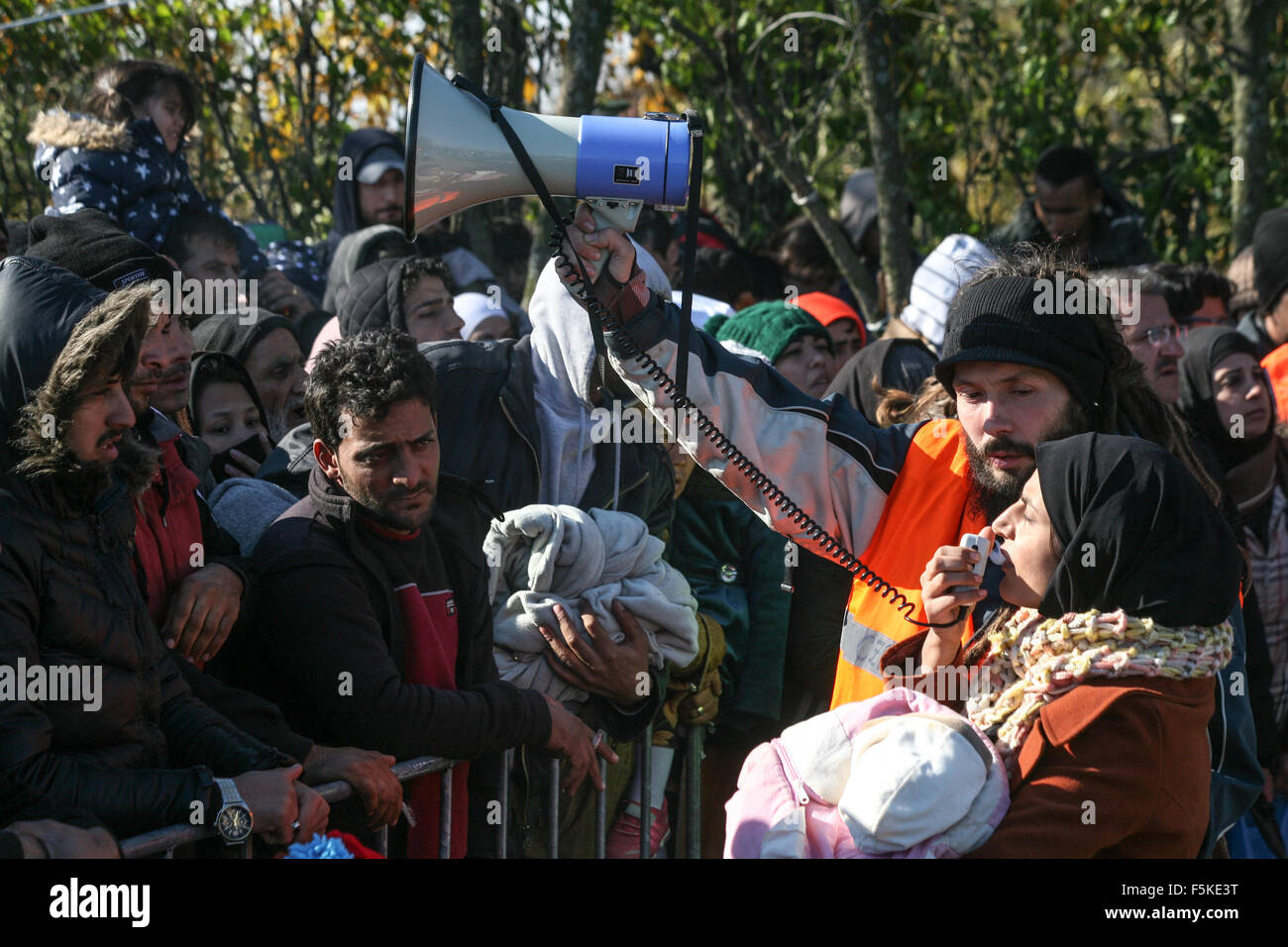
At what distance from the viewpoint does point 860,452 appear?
3537 mm

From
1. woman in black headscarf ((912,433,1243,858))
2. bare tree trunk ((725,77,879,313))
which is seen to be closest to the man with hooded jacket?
woman in black headscarf ((912,433,1243,858))

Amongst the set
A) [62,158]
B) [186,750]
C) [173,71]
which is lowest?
[186,750]

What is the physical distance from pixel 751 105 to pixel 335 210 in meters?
2.30

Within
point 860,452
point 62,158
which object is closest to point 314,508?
point 860,452

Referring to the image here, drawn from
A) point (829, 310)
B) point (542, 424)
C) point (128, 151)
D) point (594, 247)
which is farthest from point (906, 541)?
point (128, 151)

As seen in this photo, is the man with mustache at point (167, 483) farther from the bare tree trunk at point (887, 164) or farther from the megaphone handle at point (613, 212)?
the bare tree trunk at point (887, 164)

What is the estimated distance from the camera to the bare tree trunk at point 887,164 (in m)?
7.30

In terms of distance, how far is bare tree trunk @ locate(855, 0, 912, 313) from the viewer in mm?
7301

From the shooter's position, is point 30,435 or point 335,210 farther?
point 335,210

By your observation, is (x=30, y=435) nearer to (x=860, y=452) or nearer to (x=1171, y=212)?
(x=860, y=452)

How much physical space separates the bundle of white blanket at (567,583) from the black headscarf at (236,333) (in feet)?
4.88

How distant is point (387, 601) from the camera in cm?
346

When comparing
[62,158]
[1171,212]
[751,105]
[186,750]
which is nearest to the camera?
[186,750]

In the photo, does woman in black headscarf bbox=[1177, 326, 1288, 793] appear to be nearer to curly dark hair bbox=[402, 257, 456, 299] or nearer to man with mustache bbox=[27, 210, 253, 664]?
curly dark hair bbox=[402, 257, 456, 299]
